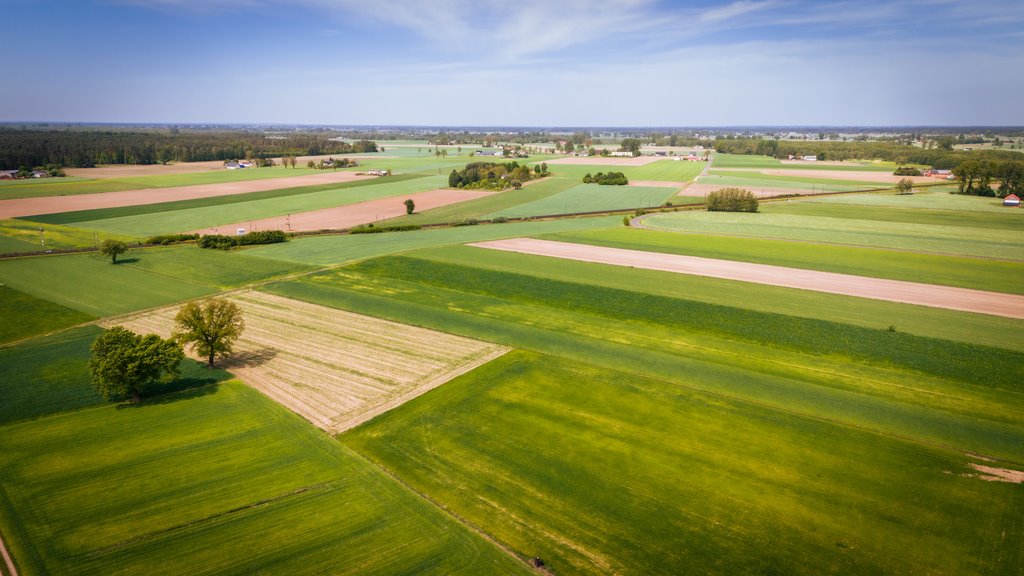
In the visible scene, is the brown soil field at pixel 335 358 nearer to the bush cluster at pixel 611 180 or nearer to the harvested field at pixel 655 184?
the bush cluster at pixel 611 180

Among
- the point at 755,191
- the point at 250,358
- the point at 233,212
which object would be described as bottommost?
the point at 250,358

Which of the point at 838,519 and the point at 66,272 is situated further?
the point at 66,272

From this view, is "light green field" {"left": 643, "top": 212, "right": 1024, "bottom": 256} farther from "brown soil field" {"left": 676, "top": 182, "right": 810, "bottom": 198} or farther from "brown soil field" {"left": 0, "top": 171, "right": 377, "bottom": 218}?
"brown soil field" {"left": 0, "top": 171, "right": 377, "bottom": 218}

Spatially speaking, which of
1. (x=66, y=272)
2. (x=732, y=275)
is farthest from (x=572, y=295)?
(x=66, y=272)

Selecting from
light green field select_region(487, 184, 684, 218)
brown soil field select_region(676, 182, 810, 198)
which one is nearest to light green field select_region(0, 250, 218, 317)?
light green field select_region(487, 184, 684, 218)

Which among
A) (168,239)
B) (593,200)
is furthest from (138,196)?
(593,200)

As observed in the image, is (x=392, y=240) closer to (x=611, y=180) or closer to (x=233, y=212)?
(x=233, y=212)

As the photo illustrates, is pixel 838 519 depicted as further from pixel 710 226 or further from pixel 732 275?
pixel 710 226
